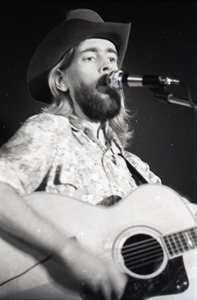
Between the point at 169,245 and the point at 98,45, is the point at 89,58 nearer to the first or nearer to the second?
the point at 98,45

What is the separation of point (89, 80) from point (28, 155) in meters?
0.36

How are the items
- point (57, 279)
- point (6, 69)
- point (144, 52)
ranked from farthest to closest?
point (144, 52), point (6, 69), point (57, 279)

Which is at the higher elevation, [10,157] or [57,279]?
[10,157]

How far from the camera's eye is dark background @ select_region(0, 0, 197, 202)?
140cm

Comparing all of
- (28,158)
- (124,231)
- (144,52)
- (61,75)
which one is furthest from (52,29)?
(124,231)

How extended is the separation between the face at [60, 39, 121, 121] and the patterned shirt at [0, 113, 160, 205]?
0.07 metres

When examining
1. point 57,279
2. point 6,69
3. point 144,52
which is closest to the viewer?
point 57,279

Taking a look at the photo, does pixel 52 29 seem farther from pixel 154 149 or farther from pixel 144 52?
pixel 154 149

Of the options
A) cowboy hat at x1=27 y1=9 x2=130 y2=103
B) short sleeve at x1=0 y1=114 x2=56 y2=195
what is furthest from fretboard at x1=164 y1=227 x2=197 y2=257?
cowboy hat at x1=27 y1=9 x2=130 y2=103

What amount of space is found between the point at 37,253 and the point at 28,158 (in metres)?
0.29

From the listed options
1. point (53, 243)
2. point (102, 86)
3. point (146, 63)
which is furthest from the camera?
point (146, 63)

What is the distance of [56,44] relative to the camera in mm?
1424

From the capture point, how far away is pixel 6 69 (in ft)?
4.62

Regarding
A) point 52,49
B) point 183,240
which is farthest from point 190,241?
point 52,49
